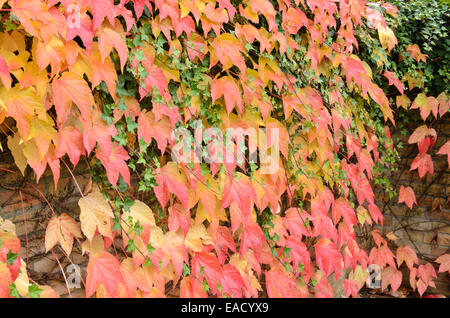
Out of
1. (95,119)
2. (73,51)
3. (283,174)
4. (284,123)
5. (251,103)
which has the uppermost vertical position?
(73,51)

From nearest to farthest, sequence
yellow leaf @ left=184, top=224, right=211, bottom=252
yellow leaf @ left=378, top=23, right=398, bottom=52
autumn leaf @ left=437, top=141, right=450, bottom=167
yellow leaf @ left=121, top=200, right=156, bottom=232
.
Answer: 1. yellow leaf @ left=121, top=200, right=156, bottom=232
2. yellow leaf @ left=184, top=224, right=211, bottom=252
3. yellow leaf @ left=378, top=23, right=398, bottom=52
4. autumn leaf @ left=437, top=141, right=450, bottom=167

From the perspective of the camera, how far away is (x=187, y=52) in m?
1.54

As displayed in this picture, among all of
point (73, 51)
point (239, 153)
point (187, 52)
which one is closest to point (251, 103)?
point (239, 153)

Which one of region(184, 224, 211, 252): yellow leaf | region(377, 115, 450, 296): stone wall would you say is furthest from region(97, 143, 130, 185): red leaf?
region(377, 115, 450, 296): stone wall

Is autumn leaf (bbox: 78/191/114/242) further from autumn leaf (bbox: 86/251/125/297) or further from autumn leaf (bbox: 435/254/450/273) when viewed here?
autumn leaf (bbox: 435/254/450/273)

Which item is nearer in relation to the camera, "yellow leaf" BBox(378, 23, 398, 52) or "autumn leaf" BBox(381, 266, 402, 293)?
"yellow leaf" BBox(378, 23, 398, 52)

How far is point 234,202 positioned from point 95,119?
631 millimetres

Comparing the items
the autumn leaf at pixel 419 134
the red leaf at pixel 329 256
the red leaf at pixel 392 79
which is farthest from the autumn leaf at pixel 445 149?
the red leaf at pixel 329 256

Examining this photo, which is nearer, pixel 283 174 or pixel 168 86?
pixel 168 86

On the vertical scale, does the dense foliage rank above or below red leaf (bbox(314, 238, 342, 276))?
above

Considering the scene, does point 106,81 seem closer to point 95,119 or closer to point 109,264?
point 95,119

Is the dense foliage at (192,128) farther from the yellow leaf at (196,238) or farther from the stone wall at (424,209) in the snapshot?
the stone wall at (424,209)

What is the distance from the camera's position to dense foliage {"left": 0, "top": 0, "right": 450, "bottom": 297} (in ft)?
3.82

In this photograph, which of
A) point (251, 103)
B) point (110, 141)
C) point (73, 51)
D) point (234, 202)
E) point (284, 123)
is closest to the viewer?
point (73, 51)
